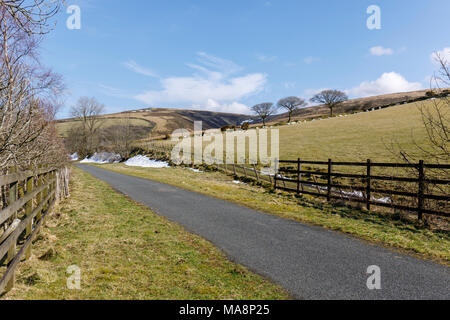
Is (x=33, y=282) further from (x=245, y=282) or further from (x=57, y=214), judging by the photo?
(x=57, y=214)

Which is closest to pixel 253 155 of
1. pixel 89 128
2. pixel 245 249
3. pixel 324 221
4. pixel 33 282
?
pixel 324 221

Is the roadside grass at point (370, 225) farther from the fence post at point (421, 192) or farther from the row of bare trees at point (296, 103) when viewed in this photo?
the row of bare trees at point (296, 103)

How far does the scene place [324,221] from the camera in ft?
28.0

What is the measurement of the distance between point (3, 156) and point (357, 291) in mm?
6946

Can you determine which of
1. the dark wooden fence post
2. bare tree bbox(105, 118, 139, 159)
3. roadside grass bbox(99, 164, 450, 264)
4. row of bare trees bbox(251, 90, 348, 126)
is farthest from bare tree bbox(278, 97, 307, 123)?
the dark wooden fence post

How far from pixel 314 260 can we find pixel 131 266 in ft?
11.9

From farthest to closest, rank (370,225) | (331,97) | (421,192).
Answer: (331,97), (421,192), (370,225)

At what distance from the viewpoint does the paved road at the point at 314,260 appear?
415 cm

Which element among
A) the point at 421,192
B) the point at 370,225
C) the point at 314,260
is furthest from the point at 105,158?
the point at 314,260

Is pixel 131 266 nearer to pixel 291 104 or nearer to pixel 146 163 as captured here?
pixel 146 163

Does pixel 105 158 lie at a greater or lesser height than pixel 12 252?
greater

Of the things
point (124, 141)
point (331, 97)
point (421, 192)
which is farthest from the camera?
point (331, 97)

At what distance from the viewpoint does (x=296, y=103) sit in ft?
324

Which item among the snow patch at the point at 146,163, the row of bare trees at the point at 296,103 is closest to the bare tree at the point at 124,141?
the snow patch at the point at 146,163
